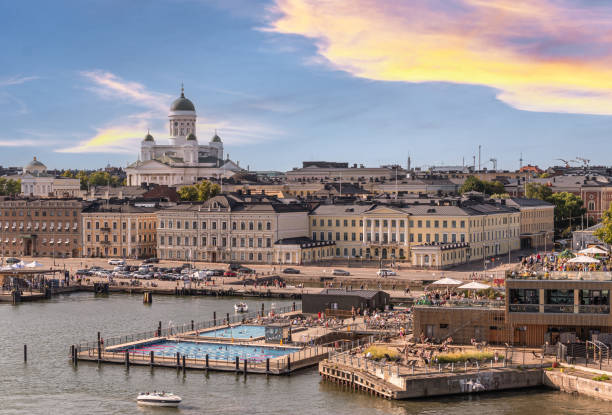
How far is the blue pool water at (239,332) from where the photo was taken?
54219 millimetres

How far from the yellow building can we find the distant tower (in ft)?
271

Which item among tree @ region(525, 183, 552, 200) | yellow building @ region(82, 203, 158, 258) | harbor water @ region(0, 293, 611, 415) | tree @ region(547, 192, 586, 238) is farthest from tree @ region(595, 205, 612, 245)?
tree @ region(525, 183, 552, 200)

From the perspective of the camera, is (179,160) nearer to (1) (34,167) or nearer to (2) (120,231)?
(1) (34,167)

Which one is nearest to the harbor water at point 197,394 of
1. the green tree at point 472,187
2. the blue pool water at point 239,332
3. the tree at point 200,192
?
the blue pool water at point 239,332

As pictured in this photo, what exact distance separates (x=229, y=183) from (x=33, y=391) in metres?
115

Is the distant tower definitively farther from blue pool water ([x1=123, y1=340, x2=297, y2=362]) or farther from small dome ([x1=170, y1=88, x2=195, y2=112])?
blue pool water ([x1=123, y1=340, x2=297, y2=362])

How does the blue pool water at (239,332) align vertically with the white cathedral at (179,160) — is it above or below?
below

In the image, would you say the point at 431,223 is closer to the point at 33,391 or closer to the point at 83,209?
the point at 83,209

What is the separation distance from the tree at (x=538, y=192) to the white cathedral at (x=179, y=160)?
5395cm

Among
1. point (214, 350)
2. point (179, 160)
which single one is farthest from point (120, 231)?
point (179, 160)

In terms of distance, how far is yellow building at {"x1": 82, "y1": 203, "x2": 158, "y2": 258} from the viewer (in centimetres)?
10650

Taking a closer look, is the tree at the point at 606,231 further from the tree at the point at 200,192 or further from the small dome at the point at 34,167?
the small dome at the point at 34,167

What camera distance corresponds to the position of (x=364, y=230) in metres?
100

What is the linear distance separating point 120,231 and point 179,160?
258 ft
